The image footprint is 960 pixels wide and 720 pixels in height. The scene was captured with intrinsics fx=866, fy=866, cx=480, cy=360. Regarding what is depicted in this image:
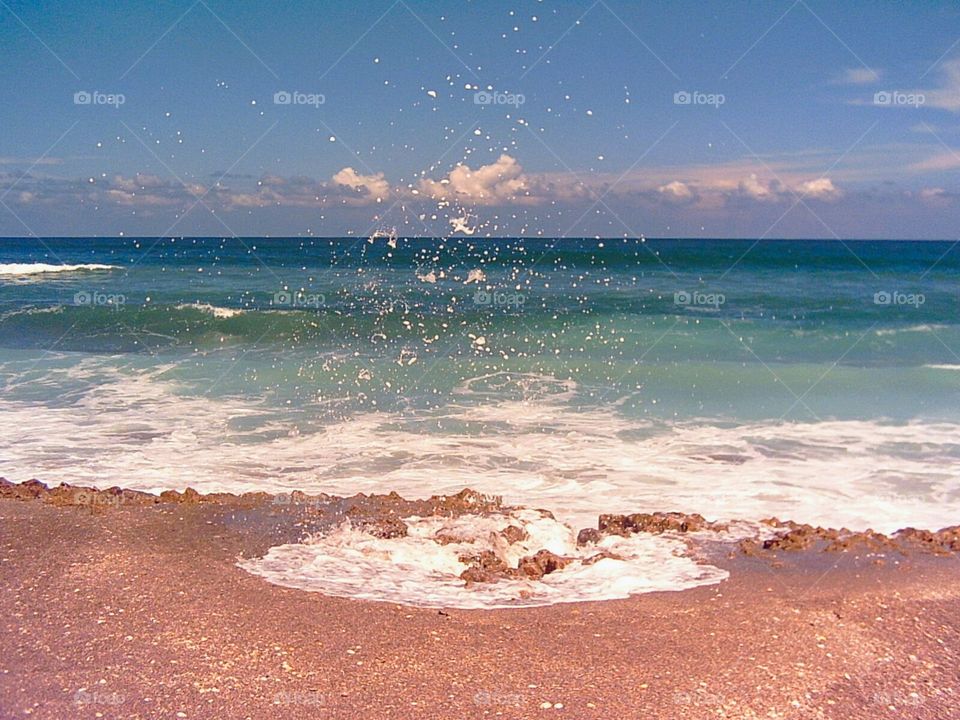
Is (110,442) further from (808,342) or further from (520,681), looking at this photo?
(808,342)

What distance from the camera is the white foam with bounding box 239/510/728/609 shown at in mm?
4566

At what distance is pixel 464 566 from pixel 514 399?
5.92 m

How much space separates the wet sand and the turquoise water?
70.1 inches

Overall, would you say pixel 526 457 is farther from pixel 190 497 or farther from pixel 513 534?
pixel 190 497

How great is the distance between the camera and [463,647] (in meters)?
3.90

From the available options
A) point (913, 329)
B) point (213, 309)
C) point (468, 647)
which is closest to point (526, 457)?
point (468, 647)

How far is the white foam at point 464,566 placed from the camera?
4566 millimetres

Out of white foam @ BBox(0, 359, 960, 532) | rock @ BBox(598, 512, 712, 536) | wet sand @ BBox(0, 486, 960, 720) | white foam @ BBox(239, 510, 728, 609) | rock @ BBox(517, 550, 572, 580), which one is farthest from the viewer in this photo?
white foam @ BBox(0, 359, 960, 532)

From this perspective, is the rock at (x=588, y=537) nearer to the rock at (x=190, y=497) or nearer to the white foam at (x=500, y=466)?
the white foam at (x=500, y=466)

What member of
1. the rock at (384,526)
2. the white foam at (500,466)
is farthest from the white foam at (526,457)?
the rock at (384,526)

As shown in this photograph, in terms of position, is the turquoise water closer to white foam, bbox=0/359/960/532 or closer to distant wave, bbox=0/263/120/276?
white foam, bbox=0/359/960/532

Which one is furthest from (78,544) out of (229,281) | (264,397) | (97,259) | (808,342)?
(97,259)

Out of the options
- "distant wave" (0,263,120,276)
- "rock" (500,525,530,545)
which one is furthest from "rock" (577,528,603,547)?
"distant wave" (0,263,120,276)

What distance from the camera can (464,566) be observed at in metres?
5.01
